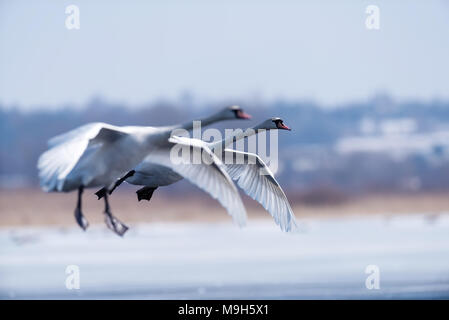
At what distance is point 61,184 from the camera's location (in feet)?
19.9

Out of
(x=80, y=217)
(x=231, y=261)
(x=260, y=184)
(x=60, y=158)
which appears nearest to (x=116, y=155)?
(x=80, y=217)

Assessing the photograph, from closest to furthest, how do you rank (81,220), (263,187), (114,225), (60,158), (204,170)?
(60,158) → (81,220) → (114,225) → (204,170) → (263,187)

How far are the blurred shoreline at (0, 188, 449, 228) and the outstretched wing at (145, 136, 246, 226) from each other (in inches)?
458

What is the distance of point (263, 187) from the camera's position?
338 inches

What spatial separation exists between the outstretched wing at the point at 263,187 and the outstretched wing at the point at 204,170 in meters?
1.33

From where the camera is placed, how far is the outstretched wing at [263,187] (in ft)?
27.7

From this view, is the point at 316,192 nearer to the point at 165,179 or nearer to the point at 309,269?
the point at 309,269

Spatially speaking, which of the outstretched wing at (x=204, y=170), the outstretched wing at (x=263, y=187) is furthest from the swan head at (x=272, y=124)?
the outstretched wing at (x=204, y=170)

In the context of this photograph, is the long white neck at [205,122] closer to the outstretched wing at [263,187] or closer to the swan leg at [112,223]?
the swan leg at [112,223]

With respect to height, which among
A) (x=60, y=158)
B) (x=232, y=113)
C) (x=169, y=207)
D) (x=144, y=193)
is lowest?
(x=144, y=193)

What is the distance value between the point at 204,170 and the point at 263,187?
1555 mm

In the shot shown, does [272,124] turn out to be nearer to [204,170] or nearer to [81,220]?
[204,170]
